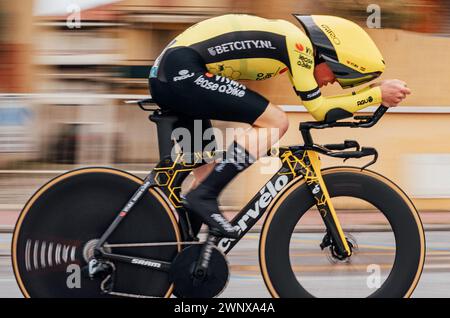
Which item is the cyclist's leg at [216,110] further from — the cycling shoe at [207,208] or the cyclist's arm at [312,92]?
the cyclist's arm at [312,92]

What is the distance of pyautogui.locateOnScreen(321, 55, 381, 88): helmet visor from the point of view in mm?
5039

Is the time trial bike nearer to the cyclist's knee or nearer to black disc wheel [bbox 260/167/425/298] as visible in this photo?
black disc wheel [bbox 260/167/425/298]

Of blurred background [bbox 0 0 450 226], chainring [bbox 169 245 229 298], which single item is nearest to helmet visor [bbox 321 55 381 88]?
chainring [bbox 169 245 229 298]

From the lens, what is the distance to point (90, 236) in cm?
517

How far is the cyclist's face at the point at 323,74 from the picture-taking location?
5098 mm

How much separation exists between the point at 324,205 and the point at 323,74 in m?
0.69

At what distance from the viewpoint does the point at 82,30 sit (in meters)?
12.0

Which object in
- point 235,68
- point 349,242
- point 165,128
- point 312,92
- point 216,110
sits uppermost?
point 235,68

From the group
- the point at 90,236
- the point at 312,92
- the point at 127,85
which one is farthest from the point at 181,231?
the point at 127,85

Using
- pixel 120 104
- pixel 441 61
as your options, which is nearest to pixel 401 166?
pixel 441 61

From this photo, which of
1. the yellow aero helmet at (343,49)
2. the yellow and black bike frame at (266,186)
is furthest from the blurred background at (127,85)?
the yellow aero helmet at (343,49)

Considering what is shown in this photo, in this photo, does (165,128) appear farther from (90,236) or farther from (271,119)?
(90,236)

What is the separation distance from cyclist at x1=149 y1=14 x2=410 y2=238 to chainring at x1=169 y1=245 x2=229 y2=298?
151 mm

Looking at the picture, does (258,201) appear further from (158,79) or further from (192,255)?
(158,79)
